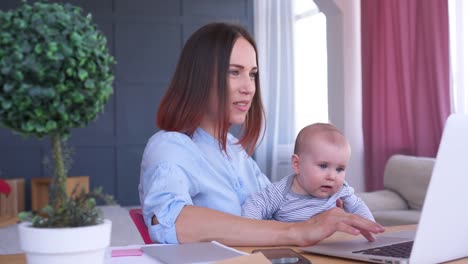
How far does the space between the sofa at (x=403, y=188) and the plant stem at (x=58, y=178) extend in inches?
158

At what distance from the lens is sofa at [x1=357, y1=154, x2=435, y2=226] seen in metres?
4.96

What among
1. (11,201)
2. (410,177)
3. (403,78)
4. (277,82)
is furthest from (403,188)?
(11,201)

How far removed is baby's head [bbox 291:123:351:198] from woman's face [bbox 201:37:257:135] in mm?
244

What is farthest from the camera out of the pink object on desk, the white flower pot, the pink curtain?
the pink curtain

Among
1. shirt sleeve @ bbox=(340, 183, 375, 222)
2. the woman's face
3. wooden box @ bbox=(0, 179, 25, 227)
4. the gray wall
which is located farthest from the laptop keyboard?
the gray wall

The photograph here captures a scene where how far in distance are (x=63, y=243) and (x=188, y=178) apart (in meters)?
1.08

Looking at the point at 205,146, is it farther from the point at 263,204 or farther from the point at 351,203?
the point at 351,203

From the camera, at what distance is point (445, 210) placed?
1223 millimetres

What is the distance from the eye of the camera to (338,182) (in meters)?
2.07

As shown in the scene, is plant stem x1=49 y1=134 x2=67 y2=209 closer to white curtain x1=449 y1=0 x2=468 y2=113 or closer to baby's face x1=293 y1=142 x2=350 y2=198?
baby's face x1=293 y1=142 x2=350 y2=198

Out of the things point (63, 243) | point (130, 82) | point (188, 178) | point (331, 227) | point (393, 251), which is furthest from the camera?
point (130, 82)

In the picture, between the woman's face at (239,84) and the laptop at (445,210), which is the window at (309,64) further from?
the laptop at (445,210)

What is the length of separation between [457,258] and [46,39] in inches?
37.1

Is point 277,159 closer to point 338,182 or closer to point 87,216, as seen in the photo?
point 338,182
